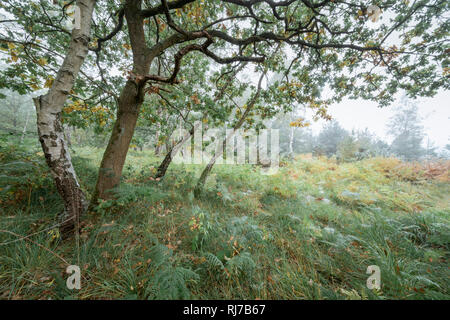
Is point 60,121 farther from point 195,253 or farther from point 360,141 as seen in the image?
point 360,141

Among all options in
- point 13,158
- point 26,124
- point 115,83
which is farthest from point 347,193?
point 26,124

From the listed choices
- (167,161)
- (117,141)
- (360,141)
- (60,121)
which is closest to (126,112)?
(117,141)

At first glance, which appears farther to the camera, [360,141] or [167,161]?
[360,141]

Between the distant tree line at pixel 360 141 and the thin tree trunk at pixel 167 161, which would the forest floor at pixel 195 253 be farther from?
the distant tree line at pixel 360 141

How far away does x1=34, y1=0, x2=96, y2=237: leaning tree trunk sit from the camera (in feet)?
6.13

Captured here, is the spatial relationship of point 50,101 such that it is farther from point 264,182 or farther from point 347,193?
point 347,193

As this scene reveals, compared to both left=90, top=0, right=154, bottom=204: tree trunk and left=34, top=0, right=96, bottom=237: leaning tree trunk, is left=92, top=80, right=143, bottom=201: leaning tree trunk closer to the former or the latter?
left=90, top=0, right=154, bottom=204: tree trunk

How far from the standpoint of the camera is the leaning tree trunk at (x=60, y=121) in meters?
1.87

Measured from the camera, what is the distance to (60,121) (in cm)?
199

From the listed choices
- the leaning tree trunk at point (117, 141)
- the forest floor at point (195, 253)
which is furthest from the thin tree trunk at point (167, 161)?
the leaning tree trunk at point (117, 141)

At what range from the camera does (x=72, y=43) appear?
1.98 meters

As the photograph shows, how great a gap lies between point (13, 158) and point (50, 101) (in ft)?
9.73

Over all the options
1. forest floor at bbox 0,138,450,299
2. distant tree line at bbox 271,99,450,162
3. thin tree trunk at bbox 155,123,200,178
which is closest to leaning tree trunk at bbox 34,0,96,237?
forest floor at bbox 0,138,450,299

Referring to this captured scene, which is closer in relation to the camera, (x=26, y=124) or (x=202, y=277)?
(x=202, y=277)
